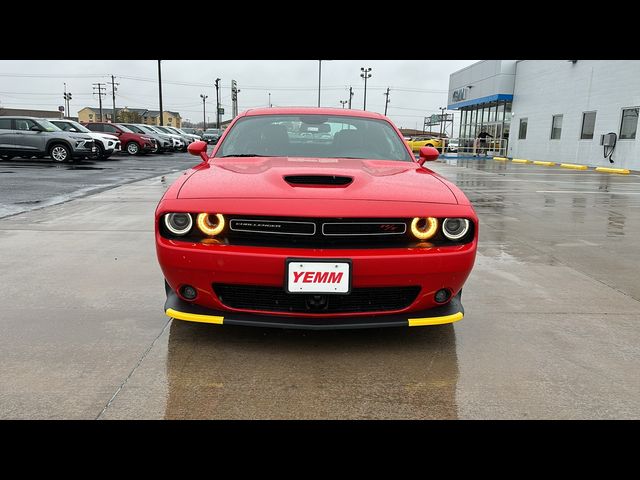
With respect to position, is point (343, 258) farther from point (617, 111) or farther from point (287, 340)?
point (617, 111)

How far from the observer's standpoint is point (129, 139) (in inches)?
965

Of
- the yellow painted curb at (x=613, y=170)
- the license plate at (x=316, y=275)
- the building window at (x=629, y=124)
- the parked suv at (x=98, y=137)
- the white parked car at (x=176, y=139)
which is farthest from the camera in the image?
the white parked car at (x=176, y=139)

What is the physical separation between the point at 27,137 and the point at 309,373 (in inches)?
714

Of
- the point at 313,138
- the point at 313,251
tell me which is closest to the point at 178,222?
the point at 313,251

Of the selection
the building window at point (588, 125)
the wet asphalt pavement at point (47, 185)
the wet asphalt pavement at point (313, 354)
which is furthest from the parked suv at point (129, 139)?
the wet asphalt pavement at point (313, 354)

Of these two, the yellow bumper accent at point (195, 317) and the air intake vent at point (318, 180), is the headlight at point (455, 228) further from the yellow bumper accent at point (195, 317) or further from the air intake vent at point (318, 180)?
the yellow bumper accent at point (195, 317)

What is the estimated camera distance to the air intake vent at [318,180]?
2.81 m

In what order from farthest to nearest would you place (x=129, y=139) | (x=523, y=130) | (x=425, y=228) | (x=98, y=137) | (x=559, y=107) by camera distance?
(x=523, y=130), (x=129, y=139), (x=559, y=107), (x=98, y=137), (x=425, y=228)

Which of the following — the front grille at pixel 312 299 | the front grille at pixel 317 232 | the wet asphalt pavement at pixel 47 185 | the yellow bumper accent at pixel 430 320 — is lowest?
the wet asphalt pavement at pixel 47 185

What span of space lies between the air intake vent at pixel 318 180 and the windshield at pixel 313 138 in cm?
97

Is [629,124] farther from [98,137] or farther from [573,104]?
[98,137]

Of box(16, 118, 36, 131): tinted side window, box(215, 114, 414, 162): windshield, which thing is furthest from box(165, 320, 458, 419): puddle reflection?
box(16, 118, 36, 131): tinted side window

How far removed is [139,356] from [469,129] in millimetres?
36142
